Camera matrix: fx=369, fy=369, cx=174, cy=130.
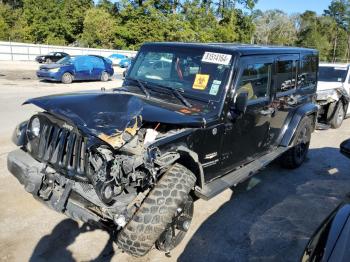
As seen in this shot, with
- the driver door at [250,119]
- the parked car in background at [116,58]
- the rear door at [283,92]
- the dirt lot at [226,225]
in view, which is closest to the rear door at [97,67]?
the dirt lot at [226,225]

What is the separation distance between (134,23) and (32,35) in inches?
664

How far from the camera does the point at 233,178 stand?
15.1ft

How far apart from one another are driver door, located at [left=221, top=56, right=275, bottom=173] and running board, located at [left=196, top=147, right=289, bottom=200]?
Answer: 8 cm

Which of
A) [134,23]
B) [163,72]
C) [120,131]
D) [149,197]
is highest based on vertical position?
[134,23]

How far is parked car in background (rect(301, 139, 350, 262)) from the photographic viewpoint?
2430 mm

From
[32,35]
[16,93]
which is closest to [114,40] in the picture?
[32,35]

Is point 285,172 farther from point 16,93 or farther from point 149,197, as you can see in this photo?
point 16,93

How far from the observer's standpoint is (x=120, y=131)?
11.2 feet

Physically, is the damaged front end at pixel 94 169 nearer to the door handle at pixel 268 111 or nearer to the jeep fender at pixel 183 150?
the jeep fender at pixel 183 150

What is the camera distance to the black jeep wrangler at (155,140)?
3.38 metres

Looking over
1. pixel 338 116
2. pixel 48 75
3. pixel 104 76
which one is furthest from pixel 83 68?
pixel 338 116

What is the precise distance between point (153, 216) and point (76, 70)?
16.9 meters

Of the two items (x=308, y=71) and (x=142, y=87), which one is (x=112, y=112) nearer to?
(x=142, y=87)

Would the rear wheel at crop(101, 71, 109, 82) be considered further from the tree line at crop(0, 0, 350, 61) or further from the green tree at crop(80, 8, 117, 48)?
the green tree at crop(80, 8, 117, 48)
